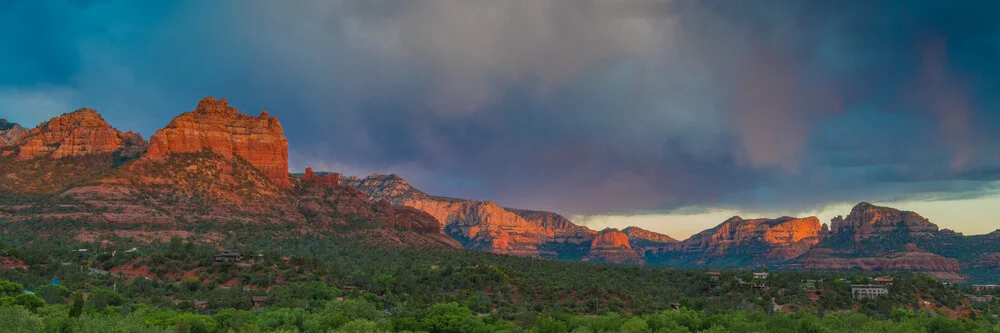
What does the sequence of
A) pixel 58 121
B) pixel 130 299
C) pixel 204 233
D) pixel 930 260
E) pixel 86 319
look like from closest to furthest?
pixel 86 319 < pixel 130 299 < pixel 204 233 < pixel 58 121 < pixel 930 260

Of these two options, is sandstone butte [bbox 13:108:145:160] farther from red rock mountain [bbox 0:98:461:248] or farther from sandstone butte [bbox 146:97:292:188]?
sandstone butte [bbox 146:97:292:188]

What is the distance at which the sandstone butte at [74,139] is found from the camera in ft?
464

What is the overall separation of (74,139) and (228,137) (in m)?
31.8

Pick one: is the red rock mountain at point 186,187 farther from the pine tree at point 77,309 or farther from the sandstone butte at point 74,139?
the pine tree at point 77,309

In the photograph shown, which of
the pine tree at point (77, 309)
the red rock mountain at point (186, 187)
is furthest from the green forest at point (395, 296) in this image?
the red rock mountain at point (186, 187)

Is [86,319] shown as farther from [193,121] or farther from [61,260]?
[193,121]

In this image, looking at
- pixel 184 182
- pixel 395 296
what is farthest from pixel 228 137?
pixel 395 296

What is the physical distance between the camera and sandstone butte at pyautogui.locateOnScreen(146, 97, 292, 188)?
148 meters

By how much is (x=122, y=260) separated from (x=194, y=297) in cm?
1939

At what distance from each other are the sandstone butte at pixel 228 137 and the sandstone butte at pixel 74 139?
8685 millimetres

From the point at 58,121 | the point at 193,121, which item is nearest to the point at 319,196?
the point at 193,121

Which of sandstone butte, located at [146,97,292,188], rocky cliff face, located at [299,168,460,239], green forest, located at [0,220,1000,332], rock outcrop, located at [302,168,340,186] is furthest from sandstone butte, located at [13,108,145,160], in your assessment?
rock outcrop, located at [302,168,340,186]

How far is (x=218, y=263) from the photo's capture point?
96.6 metres

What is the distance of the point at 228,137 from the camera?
159500mm
